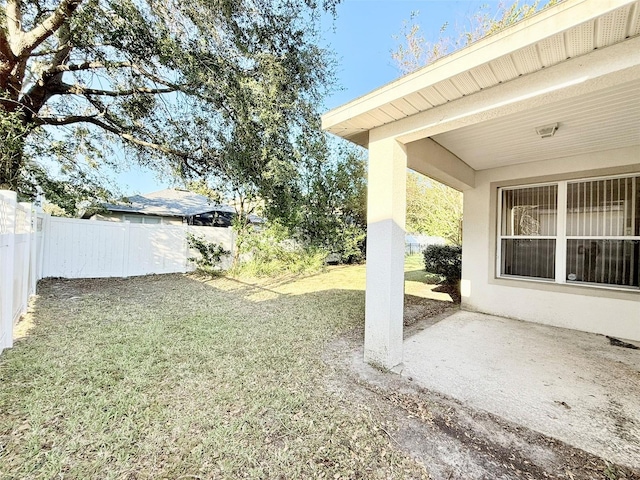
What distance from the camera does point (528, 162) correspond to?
5133 mm

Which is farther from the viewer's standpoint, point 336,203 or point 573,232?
point 336,203

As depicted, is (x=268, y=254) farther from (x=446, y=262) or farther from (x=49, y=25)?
(x=49, y=25)

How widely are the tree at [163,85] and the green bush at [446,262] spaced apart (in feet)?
15.5

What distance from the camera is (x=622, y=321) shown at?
4.32m

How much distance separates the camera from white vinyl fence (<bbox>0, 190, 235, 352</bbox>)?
5.48 m

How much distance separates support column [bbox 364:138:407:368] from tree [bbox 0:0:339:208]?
15.1 feet

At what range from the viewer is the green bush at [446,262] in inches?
314

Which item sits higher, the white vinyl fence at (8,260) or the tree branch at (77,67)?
the tree branch at (77,67)

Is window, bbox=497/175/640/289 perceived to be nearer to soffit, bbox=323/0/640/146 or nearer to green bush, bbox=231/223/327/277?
soffit, bbox=323/0/640/146

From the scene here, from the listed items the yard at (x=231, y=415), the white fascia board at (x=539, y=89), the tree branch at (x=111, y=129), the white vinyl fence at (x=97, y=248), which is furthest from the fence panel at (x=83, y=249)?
the white fascia board at (x=539, y=89)

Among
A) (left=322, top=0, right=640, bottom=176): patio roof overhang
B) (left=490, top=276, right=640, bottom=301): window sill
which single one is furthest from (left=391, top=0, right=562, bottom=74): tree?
(left=490, top=276, right=640, bottom=301): window sill

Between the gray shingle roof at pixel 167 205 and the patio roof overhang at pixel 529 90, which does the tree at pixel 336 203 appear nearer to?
the gray shingle roof at pixel 167 205

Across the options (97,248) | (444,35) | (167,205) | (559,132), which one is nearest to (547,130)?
(559,132)

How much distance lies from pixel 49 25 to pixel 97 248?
5266 millimetres
